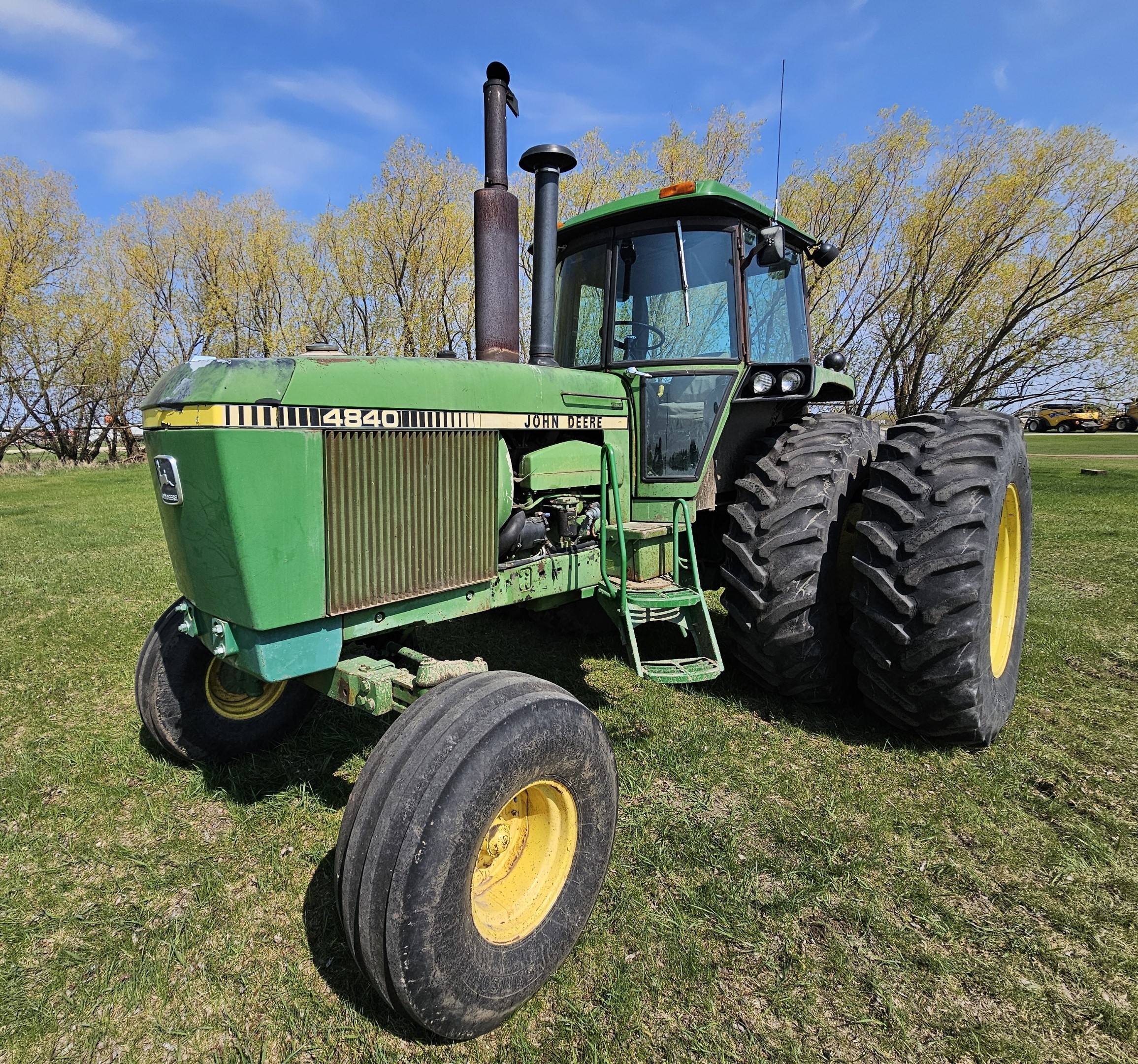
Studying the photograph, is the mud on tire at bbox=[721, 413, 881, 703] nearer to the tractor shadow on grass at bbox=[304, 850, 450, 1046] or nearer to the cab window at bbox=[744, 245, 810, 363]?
the cab window at bbox=[744, 245, 810, 363]

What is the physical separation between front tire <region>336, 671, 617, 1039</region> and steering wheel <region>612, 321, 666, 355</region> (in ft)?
6.34

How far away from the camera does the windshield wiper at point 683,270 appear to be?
10.7ft

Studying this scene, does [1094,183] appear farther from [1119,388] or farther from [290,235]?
[290,235]

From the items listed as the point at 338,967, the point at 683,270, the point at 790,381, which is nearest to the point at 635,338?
the point at 683,270

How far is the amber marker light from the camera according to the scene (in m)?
3.18

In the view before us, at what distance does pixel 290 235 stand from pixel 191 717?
82.0 ft

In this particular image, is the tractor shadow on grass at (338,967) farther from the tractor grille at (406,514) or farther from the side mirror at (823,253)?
the side mirror at (823,253)

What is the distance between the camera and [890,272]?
16.0m

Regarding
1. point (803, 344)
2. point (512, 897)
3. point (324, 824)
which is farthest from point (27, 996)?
point (803, 344)

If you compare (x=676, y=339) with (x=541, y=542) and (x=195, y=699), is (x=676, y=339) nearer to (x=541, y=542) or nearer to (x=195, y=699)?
(x=541, y=542)

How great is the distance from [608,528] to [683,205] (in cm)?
161

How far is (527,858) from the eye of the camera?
2121 millimetres

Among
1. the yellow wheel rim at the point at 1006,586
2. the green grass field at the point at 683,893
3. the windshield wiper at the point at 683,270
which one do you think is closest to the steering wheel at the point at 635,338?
the windshield wiper at the point at 683,270

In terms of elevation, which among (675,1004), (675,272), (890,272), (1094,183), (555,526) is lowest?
(675,1004)
